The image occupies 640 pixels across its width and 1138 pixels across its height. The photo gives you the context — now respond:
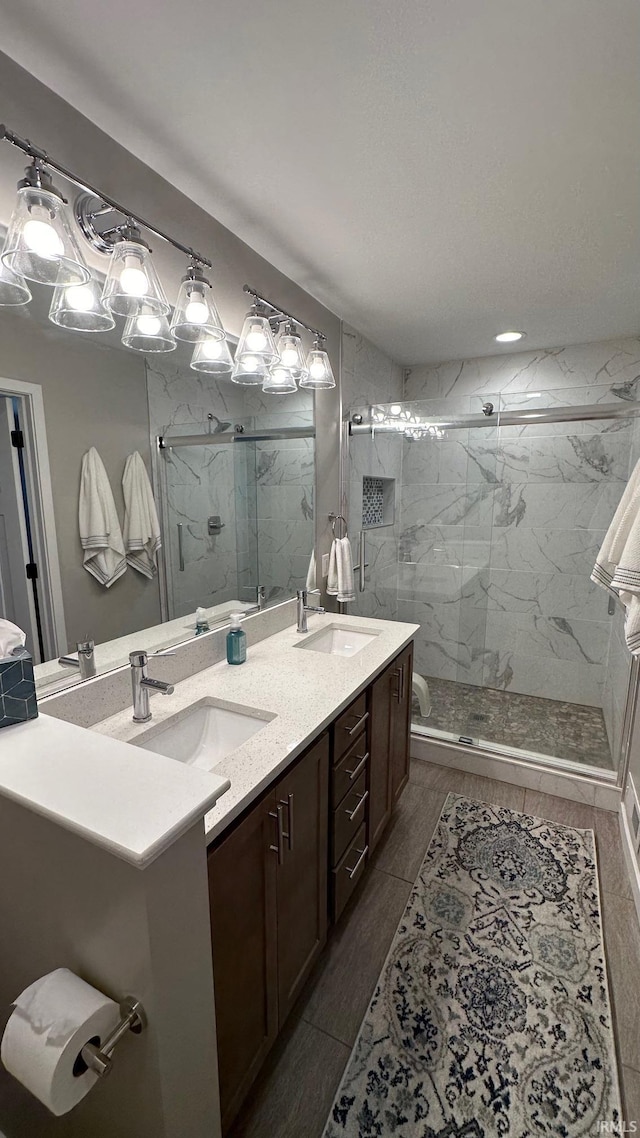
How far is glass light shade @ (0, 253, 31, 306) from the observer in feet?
3.33

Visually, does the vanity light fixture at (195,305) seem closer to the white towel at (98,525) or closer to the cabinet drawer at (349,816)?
the white towel at (98,525)

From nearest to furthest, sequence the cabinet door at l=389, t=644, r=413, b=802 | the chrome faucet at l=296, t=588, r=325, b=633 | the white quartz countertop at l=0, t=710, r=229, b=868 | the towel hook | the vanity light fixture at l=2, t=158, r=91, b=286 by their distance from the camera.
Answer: the white quartz countertop at l=0, t=710, r=229, b=868 < the vanity light fixture at l=2, t=158, r=91, b=286 < the cabinet door at l=389, t=644, r=413, b=802 < the chrome faucet at l=296, t=588, r=325, b=633 < the towel hook

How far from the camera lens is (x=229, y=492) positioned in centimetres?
177

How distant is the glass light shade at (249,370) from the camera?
5.37ft

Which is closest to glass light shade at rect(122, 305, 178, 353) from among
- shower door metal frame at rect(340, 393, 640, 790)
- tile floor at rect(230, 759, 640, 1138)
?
shower door metal frame at rect(340, 393, 640, 790)

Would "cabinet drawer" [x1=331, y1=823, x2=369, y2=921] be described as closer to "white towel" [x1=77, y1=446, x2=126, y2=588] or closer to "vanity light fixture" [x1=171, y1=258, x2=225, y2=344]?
"white towel" [x1=77, y1=446, x2=126, y2=588]

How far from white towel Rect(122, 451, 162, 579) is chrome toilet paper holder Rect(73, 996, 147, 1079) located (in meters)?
1.01

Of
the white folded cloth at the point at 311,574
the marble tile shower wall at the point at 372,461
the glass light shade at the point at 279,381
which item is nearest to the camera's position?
the glass light shade at the point at 279,381

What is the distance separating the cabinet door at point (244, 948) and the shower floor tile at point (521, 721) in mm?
1868

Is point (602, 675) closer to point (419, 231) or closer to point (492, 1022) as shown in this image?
point (492, 1022)

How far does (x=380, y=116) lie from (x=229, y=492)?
1.17m

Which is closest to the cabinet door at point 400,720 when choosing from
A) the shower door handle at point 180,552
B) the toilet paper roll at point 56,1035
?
the shower door handle at point 180,552

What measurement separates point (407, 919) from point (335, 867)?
0.45 meters

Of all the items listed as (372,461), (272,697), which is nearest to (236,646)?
(272,697)
